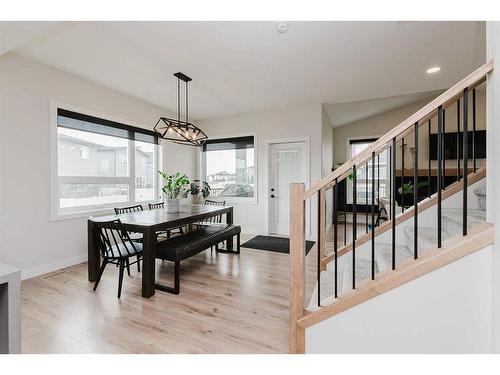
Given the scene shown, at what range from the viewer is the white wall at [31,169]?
108 inches

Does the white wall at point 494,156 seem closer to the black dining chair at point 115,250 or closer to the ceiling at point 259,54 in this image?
the ceiling at point 259,54

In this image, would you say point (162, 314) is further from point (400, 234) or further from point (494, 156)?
point (494, 156)

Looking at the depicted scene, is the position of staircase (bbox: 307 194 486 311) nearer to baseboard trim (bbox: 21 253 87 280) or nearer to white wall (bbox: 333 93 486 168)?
baseboard trim (bbox: 21 253 87 280)

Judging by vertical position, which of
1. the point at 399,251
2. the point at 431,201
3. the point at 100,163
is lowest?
the point at 399,251

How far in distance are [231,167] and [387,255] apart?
13.3ft

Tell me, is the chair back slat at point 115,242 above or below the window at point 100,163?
below

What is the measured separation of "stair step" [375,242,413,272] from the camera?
6.24 ft

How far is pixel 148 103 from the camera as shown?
460 centimetres

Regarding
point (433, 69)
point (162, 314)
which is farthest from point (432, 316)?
point (433, 69)

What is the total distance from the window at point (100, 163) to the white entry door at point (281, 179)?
247cm

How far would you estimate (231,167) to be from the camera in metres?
5.64

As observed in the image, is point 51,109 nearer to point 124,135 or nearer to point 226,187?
point 124,135

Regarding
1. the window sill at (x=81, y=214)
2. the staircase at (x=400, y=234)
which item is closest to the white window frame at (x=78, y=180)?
the window sill at (x=81, y=214)

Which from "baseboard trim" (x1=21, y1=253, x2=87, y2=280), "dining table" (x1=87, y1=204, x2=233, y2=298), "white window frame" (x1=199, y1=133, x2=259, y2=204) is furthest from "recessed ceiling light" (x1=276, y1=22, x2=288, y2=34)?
"baseboard trim" (x1=21, y1=253, x2=87, y2=280)
